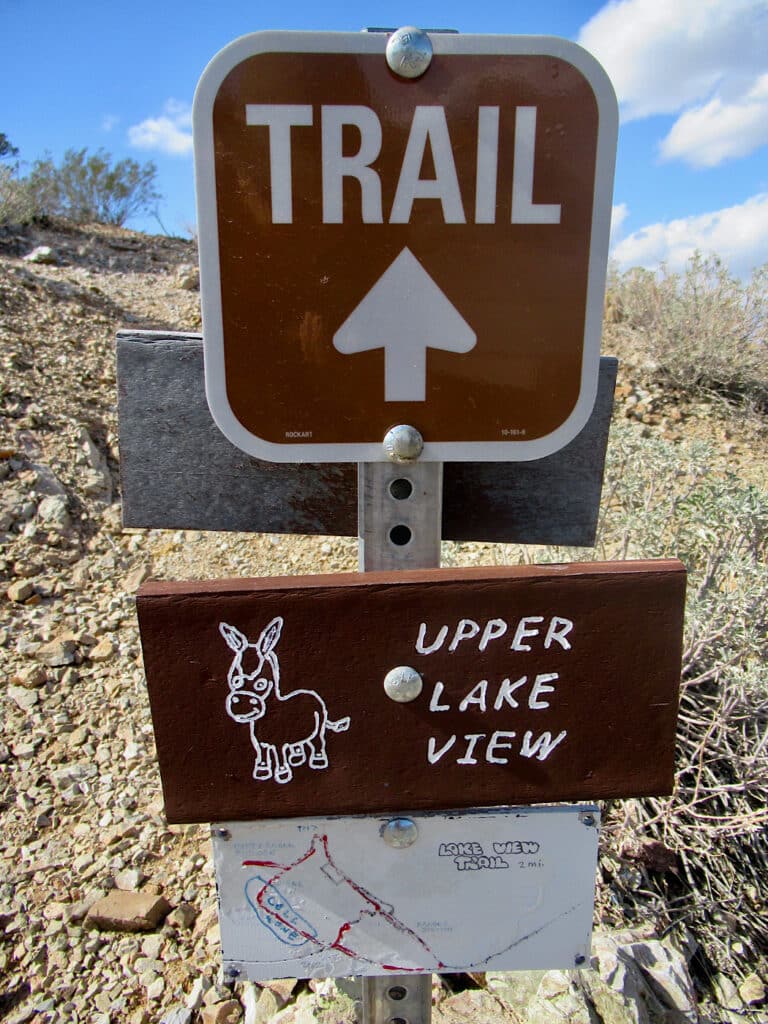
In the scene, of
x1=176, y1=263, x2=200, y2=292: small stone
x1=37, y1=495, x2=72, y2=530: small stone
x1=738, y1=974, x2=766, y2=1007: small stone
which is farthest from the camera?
x1=176, y1=263, x2=200, y2=292: small stone

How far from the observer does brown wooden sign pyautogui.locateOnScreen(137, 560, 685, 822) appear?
34.0 inches

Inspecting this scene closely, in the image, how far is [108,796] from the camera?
2.31 metres

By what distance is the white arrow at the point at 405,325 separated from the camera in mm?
838

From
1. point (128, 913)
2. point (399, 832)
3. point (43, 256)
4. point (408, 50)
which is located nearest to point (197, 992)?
point (128, 913)

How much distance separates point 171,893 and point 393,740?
1.48 metres

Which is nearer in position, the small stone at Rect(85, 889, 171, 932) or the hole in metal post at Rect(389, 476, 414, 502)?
the hole in metal post at Rect(389, 476, 414, 502)

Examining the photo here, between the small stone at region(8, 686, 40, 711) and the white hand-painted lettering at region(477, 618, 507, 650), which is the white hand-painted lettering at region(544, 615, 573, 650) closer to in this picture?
the white hand-painted lettering at region(477, 618, 507, 650)

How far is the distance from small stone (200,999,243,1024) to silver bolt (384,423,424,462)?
1.53 metres

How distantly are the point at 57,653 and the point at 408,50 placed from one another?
2.70 m

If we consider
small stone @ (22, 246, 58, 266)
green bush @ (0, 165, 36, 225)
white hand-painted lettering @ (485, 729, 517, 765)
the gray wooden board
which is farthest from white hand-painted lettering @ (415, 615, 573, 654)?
green bush @ (0, 165, 36, 225)

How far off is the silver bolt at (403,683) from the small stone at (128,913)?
1.47 metres

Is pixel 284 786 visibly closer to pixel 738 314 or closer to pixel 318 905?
pixel 318 905

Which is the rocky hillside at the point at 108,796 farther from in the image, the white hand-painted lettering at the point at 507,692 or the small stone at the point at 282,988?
the white hand-painted lettering at the point at 507,692

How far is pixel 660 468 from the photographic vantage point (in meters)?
3.11
